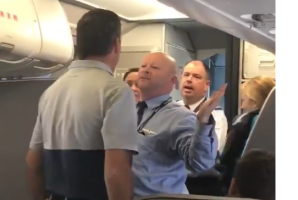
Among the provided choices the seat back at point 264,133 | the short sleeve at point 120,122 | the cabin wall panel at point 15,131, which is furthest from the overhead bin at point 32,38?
the seat back at point 264,133

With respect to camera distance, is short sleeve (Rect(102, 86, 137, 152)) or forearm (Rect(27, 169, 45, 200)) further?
forearm (Rect(27, 169, 45, 200))

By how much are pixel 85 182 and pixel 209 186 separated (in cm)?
108

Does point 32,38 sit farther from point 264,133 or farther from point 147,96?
point 264,133

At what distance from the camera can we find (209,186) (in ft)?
9.20

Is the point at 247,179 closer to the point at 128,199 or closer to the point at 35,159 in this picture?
the point at 128,199

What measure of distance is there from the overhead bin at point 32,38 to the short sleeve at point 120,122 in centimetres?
104

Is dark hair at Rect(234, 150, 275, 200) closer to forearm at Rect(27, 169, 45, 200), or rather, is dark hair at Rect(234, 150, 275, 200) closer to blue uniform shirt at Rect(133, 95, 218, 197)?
blue uniform shirt at Rect(133, 95, 218, 197)

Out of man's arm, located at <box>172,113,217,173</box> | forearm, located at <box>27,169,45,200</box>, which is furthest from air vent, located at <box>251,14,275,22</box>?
forearm, located at <box>27,169,45,200</box>

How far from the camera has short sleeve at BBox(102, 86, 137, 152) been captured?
1831mm

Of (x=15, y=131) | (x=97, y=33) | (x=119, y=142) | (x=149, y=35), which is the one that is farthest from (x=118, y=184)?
(x=149, y=35)

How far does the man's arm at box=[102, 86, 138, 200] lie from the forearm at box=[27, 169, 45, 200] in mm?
427

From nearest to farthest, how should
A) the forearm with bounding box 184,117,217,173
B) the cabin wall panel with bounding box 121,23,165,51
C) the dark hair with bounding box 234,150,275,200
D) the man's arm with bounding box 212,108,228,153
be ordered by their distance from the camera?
1. the dark hair with bounding box 234,150,275,200
2. the forearm with bounding box 184,117,217,173
3. the man's arm with bounding box 212,108,228,153
4. the cabin wall panel with bounding box 121,23,165,51

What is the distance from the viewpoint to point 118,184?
5.98ft
